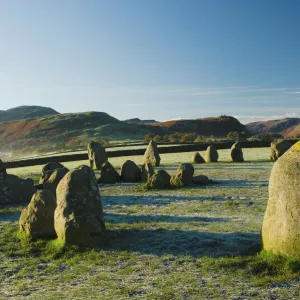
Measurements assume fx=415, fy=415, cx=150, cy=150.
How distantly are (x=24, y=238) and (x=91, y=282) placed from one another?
5.28m

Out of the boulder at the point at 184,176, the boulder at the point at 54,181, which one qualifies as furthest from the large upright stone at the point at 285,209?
the boulder at the point at 184,176

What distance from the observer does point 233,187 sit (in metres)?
25.1

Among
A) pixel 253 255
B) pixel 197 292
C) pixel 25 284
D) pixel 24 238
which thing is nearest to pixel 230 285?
pixel 197 292

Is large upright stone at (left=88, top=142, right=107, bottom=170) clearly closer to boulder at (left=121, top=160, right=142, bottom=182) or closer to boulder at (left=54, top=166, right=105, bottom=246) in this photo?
boulder at (left=121, top=160, right=142, bottom=182)

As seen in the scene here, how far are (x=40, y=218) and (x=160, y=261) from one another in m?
5.27

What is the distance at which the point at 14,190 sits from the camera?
909 inches

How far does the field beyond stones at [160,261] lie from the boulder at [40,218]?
49cm

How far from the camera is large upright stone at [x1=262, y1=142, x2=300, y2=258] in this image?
1061 cm

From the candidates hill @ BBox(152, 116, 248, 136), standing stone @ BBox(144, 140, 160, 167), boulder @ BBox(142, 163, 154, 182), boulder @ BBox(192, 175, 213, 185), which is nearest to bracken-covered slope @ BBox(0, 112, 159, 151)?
hill @ BBox(152, 116, 248, 136)

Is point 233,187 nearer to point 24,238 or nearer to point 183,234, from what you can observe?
point 183,234

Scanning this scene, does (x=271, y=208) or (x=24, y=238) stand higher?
(x=271, y=208)

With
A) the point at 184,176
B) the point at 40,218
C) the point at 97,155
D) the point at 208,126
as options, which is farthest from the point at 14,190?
the point at 208,126

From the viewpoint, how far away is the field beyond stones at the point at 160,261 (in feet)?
32.2

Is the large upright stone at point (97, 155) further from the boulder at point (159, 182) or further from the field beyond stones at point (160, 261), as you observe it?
the field beyond stones at point (160, 261)
